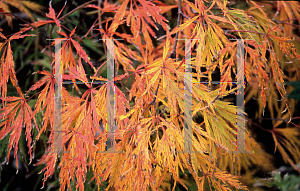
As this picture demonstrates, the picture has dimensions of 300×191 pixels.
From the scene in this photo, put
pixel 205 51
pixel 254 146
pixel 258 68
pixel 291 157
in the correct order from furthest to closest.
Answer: pixel 291 157
pixel 254 146
pixel 258 68
pixel 205 51

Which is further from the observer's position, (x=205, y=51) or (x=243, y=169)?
(x=243, y=169)

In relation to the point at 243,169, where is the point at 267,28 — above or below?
above

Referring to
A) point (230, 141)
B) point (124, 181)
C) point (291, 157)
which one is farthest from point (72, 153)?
point (291, 157)

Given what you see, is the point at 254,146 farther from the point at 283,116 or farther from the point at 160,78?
the point at 160,78

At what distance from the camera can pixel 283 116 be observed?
1373 mm

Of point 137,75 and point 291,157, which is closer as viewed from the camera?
point 137,75

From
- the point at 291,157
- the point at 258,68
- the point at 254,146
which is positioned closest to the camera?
the point at 258,68

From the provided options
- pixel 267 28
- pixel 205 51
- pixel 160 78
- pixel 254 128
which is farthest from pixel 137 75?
pixel 254 128

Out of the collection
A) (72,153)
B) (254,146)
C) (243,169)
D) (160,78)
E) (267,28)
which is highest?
(267,28)

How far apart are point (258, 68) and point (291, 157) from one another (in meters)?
0.76

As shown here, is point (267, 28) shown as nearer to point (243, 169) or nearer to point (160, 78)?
point (160, 78)

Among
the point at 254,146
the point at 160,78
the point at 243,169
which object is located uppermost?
the point at 160,78

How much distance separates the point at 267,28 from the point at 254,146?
0.59 meters

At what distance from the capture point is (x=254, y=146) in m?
1.13
